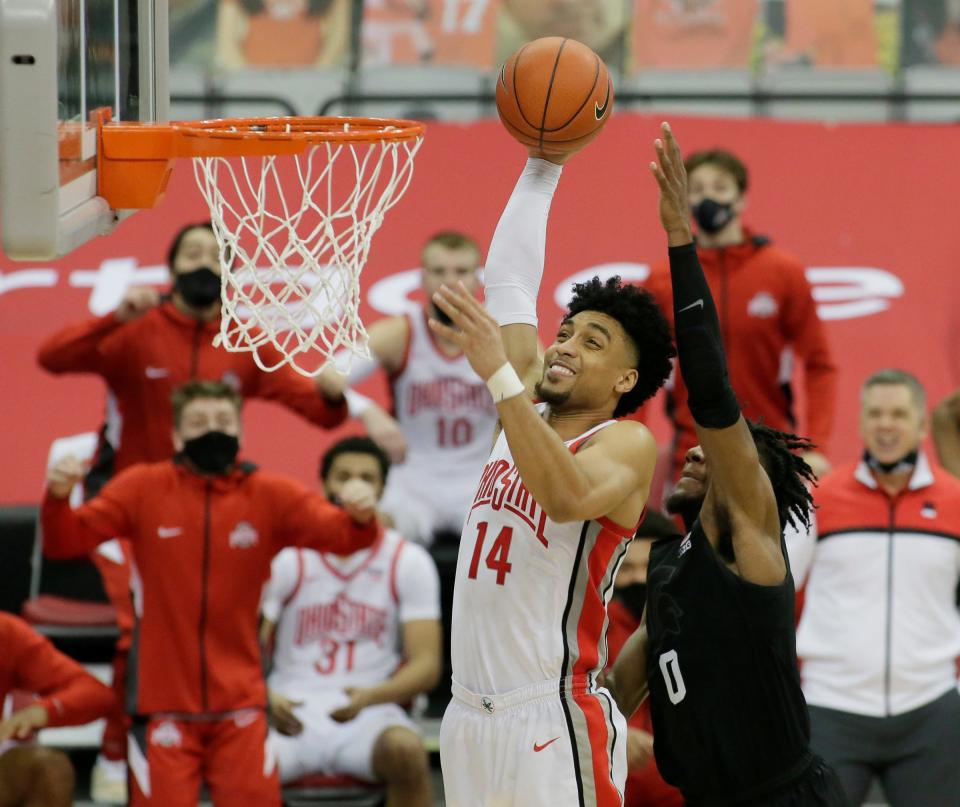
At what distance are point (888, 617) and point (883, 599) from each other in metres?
0.07

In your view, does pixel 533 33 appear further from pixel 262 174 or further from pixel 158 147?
pixel 158 147

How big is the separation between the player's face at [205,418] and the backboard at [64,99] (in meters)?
1.54

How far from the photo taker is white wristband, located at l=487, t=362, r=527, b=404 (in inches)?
150

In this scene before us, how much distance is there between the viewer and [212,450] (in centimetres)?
619

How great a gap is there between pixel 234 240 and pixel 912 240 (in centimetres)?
546

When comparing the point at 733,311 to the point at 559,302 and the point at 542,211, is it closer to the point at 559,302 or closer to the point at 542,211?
the point at 559,302

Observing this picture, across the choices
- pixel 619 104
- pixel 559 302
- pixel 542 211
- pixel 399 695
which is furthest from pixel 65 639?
pixel 619 104

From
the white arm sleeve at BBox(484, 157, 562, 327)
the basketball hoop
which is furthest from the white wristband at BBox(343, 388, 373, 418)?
the white arm sleeve at BBox(484, 157, 562, 327)

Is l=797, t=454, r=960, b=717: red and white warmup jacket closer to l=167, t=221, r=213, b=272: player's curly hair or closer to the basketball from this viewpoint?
the basketball

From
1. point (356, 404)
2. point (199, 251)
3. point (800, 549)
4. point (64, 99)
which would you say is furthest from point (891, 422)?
point (64, 99)

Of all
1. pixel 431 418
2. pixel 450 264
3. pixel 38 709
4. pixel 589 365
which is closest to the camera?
pixel 589 365

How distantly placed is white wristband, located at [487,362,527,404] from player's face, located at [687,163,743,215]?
345 cm

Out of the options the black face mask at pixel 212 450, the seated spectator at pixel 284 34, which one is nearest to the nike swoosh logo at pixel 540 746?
the black face mask at pixel 212 450

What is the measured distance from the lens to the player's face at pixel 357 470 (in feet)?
21.9
